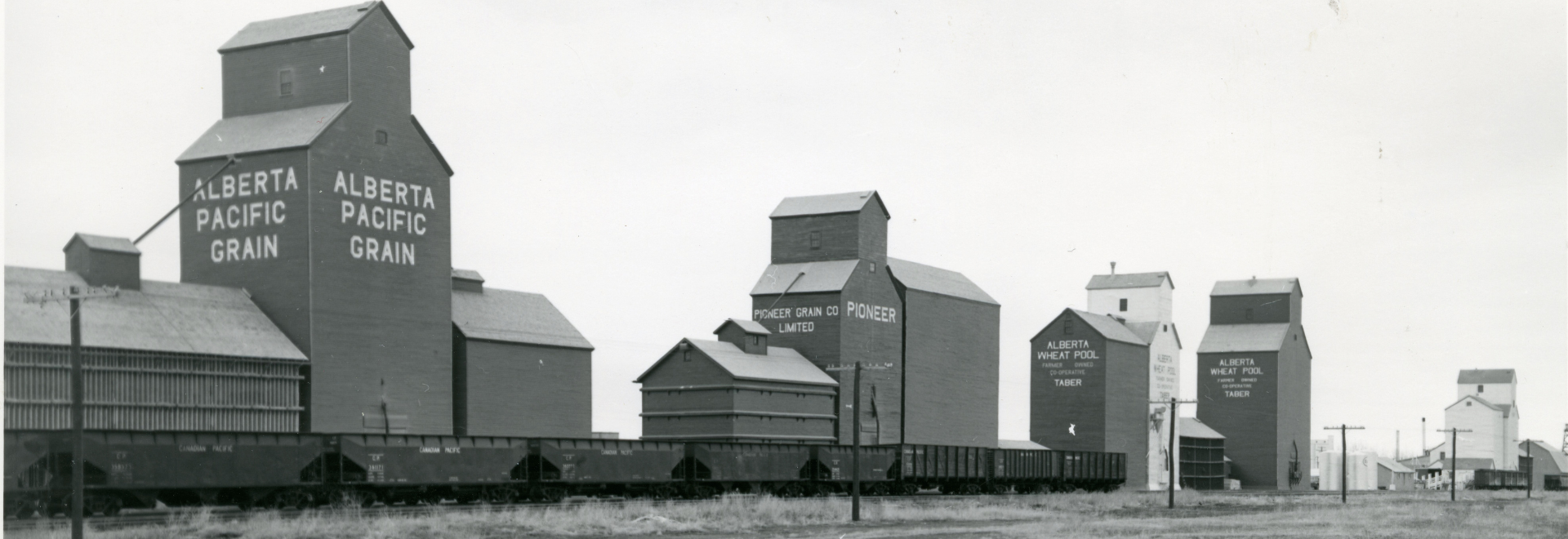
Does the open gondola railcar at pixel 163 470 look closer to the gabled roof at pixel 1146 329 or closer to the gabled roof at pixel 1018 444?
the gabled roof at pixel 1018 444

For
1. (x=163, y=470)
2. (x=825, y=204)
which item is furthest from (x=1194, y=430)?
(x=163, y=470)

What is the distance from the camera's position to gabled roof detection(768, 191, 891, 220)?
219 ft

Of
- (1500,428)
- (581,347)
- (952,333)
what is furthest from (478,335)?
(1500,428)

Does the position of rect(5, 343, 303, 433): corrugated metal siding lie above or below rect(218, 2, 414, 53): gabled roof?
below

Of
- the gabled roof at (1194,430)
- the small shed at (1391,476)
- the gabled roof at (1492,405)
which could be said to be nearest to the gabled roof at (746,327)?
the gabled roof at (1194,430)

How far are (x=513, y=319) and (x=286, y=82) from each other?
11965 mm

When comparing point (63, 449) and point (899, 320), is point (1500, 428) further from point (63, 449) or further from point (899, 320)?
point (63, 449)

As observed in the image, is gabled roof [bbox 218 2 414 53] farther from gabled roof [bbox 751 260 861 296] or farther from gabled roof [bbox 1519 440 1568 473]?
gabled roof [bbox 1519 440 1568 473]

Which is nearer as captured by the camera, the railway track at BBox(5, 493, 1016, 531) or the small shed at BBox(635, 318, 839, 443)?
the railway track at BBox(5, 493, 1016, 531)

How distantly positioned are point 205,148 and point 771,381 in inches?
924

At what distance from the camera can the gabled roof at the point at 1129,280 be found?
3529 inches

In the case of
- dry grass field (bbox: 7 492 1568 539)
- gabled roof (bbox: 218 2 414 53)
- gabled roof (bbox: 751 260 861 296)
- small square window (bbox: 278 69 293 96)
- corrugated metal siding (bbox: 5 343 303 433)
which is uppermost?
gabled roof (bbox: 218 2 414 53)

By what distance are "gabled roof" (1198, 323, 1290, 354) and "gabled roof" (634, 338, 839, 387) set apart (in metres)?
44.8

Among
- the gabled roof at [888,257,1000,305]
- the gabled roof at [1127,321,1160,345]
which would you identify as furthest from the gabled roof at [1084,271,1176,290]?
the gabled roof at [888,257,1000,305]
